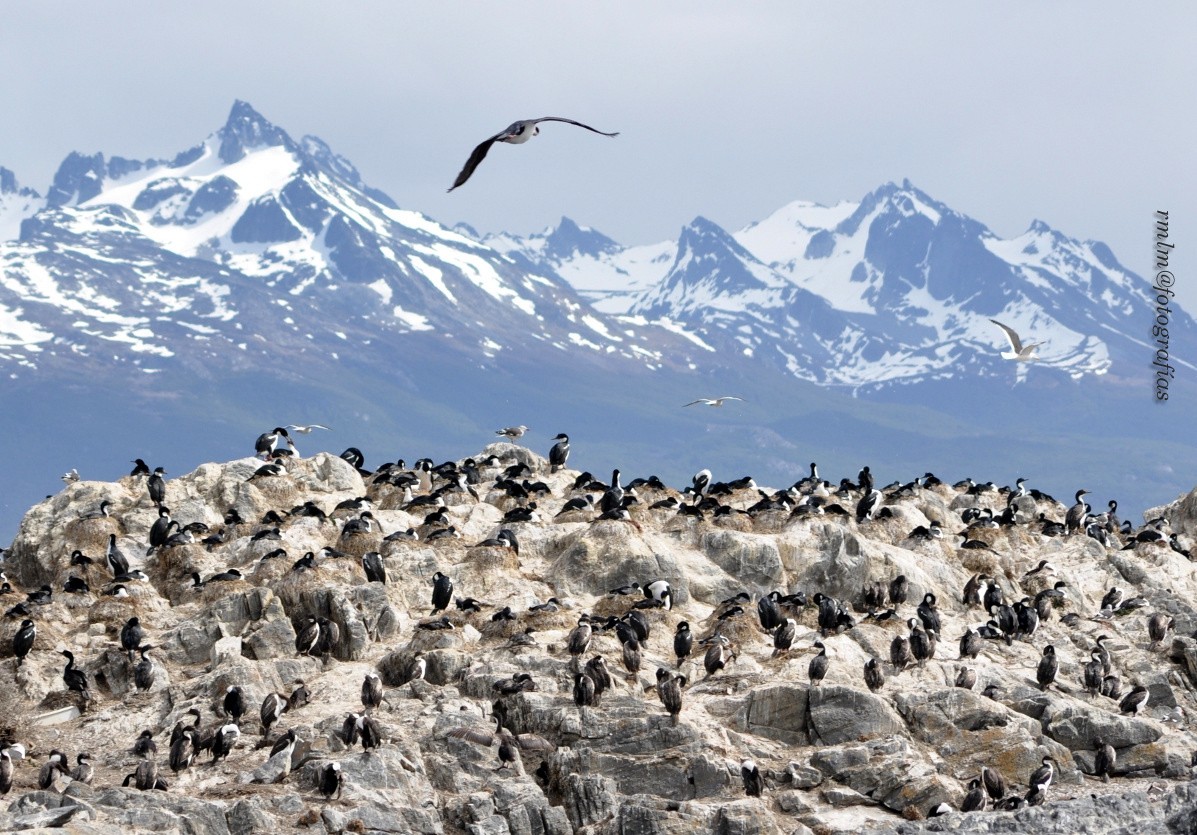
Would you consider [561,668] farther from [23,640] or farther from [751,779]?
[23,640]

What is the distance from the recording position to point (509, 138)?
118ft

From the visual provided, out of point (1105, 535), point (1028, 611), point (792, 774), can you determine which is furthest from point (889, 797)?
point (1105, 535)

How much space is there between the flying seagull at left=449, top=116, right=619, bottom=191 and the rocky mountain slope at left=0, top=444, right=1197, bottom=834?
18.5m

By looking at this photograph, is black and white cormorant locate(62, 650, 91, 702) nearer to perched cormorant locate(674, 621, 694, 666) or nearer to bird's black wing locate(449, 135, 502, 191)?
perched cormorant locate(674, 621, 694, 666)

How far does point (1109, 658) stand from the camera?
59312mm

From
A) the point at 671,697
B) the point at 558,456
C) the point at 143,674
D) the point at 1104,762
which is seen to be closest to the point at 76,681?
the point at 143,674

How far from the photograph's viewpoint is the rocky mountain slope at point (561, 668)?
4756 cm

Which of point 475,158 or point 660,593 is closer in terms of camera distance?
point 475,158

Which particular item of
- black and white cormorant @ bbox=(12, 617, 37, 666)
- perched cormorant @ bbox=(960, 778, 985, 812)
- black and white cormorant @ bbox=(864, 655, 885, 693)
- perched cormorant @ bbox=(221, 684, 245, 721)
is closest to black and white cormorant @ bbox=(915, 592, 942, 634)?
black and white cormorant @ bbox=(864, 655, 885, 693)

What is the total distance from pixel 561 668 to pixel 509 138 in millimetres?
20693

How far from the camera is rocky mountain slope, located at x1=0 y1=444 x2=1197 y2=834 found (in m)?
47.6

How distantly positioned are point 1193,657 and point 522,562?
2306cm

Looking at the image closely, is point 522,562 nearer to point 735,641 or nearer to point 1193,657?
point 735,641

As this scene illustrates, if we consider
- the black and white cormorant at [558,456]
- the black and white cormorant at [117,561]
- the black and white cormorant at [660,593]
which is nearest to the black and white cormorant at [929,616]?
the black and white cormorant at [660,593]
